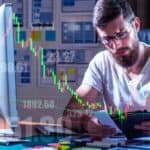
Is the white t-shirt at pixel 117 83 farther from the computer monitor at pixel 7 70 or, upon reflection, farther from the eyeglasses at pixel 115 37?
the computer monitor at pixel 7 70

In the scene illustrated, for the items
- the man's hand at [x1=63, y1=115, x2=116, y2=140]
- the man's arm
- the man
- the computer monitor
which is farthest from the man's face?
the computer monitor

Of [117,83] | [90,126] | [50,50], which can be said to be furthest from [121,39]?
[90,126]

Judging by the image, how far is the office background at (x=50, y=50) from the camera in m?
2.61

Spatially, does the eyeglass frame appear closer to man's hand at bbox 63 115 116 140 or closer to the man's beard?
the man's beard

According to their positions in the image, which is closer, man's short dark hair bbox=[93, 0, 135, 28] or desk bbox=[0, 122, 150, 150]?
man's short dark hair bbox=[93, 0, 135, 28]

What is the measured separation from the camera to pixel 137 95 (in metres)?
2.61

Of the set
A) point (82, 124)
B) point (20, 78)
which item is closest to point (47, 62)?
point (20, 78)

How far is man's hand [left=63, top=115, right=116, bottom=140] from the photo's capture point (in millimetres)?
2695

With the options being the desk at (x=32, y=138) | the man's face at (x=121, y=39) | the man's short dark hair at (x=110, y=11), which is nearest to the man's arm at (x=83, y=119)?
the desk at (x=32, y=138)

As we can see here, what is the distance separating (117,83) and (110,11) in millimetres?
381

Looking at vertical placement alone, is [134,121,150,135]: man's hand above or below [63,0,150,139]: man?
below

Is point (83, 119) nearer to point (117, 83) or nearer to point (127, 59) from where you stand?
point (117, 83)

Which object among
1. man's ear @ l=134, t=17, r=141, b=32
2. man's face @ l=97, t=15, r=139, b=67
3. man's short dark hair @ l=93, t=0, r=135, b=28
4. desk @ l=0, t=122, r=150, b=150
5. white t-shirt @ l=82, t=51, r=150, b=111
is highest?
man's short dark hair @ l=93, t=0, r=135, b=28

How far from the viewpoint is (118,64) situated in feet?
8.58
